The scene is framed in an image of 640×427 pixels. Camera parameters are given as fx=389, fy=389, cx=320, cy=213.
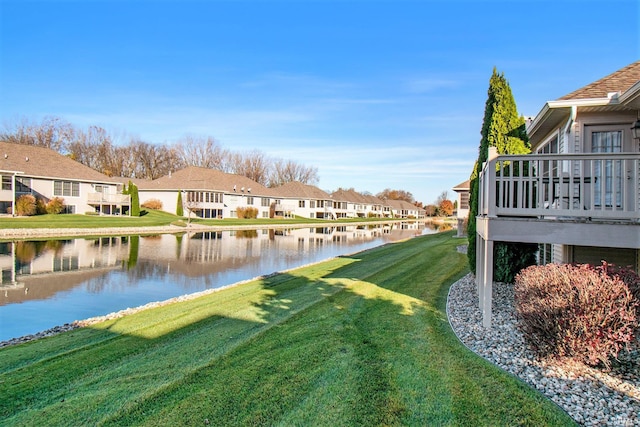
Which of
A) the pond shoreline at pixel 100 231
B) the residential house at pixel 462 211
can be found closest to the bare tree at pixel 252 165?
the pond shoreline at pixel 100 231

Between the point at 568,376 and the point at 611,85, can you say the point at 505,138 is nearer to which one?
the point at 611,85

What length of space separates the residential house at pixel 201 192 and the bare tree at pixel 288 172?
3517 cm

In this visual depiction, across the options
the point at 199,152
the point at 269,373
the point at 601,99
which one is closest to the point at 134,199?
the point at 199,152

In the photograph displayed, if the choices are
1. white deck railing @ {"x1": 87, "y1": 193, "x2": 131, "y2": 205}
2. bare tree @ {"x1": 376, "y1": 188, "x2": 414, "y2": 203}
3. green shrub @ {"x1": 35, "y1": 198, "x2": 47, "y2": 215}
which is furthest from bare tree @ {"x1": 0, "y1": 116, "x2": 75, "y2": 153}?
bare tree @ {"x1": 376, "y1": 188, "x2": 414, "y2": 203}

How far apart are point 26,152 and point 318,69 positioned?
28.4m

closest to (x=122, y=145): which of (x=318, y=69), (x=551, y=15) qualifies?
(x=318, y=69)

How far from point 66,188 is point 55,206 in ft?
11.1

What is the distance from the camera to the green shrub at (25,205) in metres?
30.4

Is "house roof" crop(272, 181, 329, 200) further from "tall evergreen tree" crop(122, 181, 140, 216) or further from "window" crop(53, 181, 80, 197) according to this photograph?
"window" crop(53, 181, 80, 197)

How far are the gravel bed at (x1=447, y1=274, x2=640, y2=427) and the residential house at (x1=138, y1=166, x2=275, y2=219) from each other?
132ft

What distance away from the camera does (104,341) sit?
244 inches

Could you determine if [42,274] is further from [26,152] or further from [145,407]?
[26,152]

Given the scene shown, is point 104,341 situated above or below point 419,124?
below

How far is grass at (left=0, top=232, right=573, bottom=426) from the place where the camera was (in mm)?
3689
